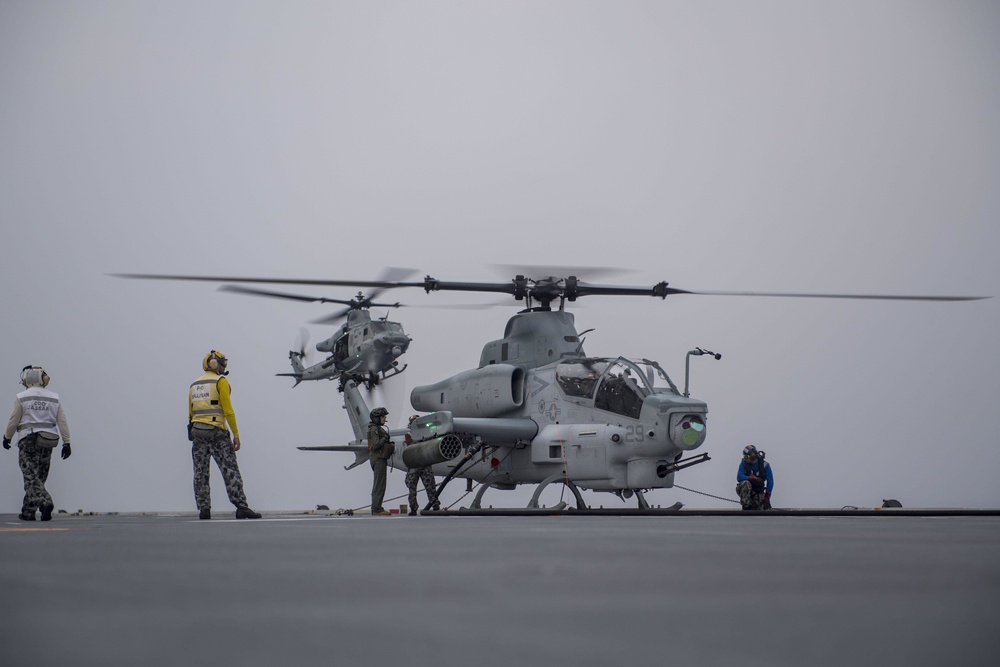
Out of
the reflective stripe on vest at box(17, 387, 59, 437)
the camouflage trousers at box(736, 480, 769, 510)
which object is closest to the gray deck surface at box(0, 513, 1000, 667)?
the reflective stripe on vest at box(17, 387, 59, 437)

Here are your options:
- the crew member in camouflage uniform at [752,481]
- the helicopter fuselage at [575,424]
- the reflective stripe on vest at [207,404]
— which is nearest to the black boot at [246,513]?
the reflective stripe on vest at [207,404]

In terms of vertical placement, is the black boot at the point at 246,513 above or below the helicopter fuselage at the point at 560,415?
below

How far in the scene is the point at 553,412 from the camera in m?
Answer: 16.4

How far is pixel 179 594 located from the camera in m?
3.13

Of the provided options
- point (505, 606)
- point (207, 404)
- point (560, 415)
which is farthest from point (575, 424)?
point (505, 606)

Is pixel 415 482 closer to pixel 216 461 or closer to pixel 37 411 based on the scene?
pixel 216 461

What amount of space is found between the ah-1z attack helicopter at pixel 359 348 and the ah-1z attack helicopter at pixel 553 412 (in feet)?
5.99

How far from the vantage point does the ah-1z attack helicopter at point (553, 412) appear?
1532 centimetres

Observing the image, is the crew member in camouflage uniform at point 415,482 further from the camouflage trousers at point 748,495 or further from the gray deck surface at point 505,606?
the gray deck surface at point 505,606

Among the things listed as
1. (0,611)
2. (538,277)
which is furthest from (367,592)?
(538,277)

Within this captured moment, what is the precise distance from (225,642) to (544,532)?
4683 millimetres

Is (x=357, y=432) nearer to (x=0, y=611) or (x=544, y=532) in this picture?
(x=544, y=532)

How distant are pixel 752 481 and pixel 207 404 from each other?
28.5ft

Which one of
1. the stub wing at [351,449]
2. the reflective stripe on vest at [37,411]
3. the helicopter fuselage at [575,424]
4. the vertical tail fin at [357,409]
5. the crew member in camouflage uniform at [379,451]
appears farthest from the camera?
the vertical tail fin at [357,409]
